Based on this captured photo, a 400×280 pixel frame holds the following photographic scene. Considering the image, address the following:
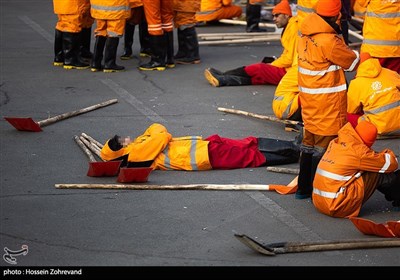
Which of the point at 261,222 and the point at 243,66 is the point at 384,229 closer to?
the point at 261,222

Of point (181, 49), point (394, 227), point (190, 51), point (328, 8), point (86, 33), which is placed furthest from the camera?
point (181, 49)

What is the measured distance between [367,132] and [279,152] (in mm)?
1883

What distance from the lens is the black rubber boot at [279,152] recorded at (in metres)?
10.3

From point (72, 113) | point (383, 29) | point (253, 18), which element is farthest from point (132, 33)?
point (383, 29)

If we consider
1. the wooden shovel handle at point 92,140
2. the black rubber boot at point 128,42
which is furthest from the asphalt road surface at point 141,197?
the black rubber boot at point 128,42

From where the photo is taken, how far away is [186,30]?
15.8 m

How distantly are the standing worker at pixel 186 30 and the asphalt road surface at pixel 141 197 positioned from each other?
0.52 metres

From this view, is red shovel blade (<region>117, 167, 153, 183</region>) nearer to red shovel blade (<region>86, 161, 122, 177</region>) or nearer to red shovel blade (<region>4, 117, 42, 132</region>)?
red shovel blade (<region>86, 161, 122, 177</region>)

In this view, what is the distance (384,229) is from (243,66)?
7.64 metres

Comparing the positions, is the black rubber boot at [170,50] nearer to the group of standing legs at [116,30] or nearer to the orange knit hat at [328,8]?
the group of standing legs at [116,30]

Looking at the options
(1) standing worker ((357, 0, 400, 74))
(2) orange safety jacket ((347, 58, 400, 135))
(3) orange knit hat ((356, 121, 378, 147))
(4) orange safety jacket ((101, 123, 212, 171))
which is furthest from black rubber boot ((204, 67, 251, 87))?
(3) orange knit hat ((356, 121, 378, 147))

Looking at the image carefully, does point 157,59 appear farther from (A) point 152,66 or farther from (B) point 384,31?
(B) point 384,31

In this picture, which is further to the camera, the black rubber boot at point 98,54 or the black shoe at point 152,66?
the black shoe at point 152,66

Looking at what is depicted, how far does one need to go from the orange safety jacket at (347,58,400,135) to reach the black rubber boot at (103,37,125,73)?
469 centimetres
